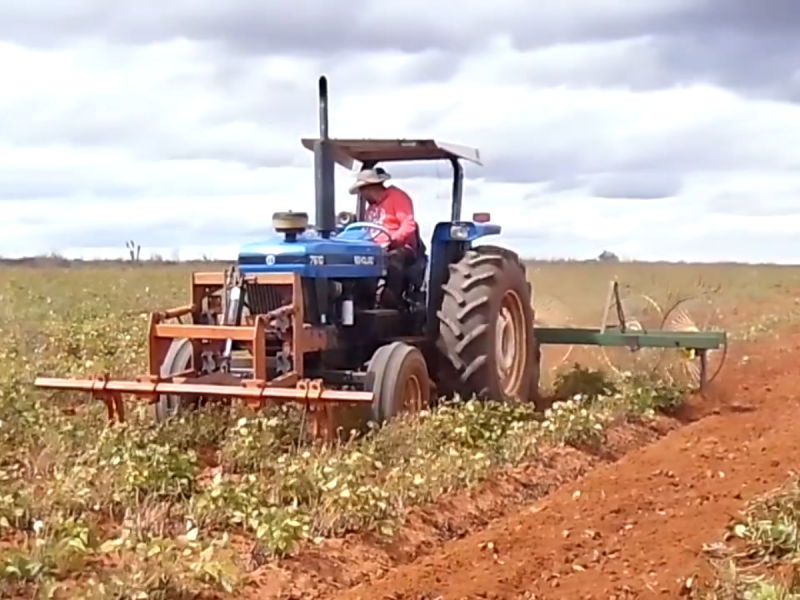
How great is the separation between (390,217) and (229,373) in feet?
6.07

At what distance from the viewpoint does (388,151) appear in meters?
9.25

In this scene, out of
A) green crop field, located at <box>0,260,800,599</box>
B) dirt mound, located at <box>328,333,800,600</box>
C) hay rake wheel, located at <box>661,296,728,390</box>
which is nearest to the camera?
green crop field, located at <box>0,260,800,599</box>

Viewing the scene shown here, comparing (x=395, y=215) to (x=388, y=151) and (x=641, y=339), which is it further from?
(x=641, y=339)

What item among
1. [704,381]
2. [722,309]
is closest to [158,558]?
[704,381]

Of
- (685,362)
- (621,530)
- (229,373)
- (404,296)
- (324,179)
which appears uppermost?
(324,179)

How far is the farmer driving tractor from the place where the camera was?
9055 millimetres

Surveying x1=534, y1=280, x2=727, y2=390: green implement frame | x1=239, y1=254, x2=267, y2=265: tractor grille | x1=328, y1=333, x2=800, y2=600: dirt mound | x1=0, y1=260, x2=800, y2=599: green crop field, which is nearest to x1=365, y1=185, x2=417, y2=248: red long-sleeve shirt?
x1=239, y1=254, x2=267, y2=265: tractor grille

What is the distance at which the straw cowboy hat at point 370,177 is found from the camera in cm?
904

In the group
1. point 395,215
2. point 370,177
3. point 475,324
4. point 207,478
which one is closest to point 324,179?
point 370,177

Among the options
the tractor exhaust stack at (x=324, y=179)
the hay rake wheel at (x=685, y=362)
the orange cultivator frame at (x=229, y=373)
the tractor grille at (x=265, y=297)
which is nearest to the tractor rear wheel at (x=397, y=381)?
the orange cultivator frame at (x=229, y=373)

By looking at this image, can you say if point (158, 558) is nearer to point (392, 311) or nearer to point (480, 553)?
point (480, 553)

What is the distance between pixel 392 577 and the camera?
523cm

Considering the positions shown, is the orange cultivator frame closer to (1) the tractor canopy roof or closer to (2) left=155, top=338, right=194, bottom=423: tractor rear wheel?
(2) left=155, top=338, right=194, bottom=423: tractor rear wheel

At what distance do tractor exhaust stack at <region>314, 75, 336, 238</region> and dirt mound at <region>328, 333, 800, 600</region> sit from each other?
8.97ft
